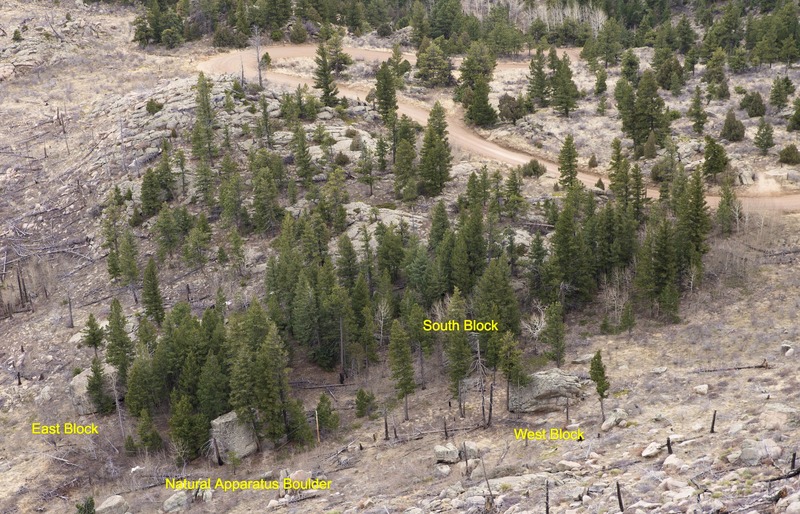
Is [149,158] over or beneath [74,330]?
over

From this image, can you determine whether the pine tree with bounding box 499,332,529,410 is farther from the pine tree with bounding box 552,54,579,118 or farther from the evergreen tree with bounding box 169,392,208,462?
the pine tree with bounding box 552,54,579,118

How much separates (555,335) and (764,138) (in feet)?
115

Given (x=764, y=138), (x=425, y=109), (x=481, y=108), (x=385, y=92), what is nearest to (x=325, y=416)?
(x=385, y=92)

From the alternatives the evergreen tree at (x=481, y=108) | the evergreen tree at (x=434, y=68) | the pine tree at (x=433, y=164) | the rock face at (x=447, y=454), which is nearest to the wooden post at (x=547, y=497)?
the rock face at (x=447, y=454)

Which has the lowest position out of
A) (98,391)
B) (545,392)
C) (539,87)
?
(98,391)

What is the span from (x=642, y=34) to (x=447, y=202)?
48.6 meters

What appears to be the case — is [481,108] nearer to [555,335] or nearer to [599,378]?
[555,335]

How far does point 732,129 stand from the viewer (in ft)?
261

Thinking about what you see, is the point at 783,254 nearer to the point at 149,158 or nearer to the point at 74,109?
the point at 149,158

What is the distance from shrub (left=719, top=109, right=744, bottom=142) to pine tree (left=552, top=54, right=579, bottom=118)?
52.8 ft

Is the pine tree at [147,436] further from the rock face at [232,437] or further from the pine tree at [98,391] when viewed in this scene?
the pine tree at [98,391]

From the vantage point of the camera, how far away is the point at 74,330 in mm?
68375

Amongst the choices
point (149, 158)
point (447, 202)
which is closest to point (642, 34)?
point (447, 202)

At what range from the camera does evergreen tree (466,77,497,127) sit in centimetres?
8912
